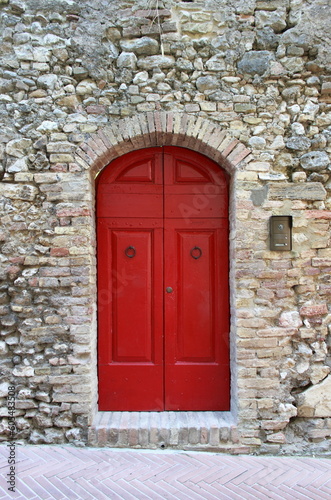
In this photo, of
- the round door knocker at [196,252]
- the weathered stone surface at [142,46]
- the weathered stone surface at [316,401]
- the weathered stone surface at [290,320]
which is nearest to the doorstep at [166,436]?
the weathered stone surface at [316,401]

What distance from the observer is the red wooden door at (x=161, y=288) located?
10.9ft

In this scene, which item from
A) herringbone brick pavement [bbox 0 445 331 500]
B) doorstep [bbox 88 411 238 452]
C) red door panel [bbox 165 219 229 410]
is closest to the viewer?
herringbone brick pavement [bbox 0 445 331 500]

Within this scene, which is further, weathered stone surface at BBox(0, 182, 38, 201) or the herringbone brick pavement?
weathered stone surface at BBox(0, 182, 38, 201)

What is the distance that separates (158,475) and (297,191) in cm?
257

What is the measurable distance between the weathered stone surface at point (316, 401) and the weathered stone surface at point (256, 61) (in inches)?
110

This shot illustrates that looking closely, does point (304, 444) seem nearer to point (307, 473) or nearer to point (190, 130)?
point (307, 473)

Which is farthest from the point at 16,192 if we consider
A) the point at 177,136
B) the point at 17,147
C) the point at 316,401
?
the point at 316,401

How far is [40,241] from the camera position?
122 inches

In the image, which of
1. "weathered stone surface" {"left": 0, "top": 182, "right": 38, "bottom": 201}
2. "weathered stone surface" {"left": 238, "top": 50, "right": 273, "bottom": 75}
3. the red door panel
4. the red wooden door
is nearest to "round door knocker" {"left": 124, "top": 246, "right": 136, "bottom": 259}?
the red wooden door

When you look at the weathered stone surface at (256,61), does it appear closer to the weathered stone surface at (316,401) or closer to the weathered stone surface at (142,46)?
the weathered stone surface at (142,46)

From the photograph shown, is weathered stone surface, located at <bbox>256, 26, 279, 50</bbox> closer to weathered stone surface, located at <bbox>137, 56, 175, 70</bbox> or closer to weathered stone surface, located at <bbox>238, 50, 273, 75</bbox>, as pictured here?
weathered stone surface, located at <bbox>238, 50, 273, 75</bbox>

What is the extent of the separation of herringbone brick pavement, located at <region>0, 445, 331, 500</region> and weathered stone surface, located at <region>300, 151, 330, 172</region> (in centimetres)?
249

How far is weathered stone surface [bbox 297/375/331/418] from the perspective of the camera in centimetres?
309

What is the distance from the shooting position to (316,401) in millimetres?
3094
